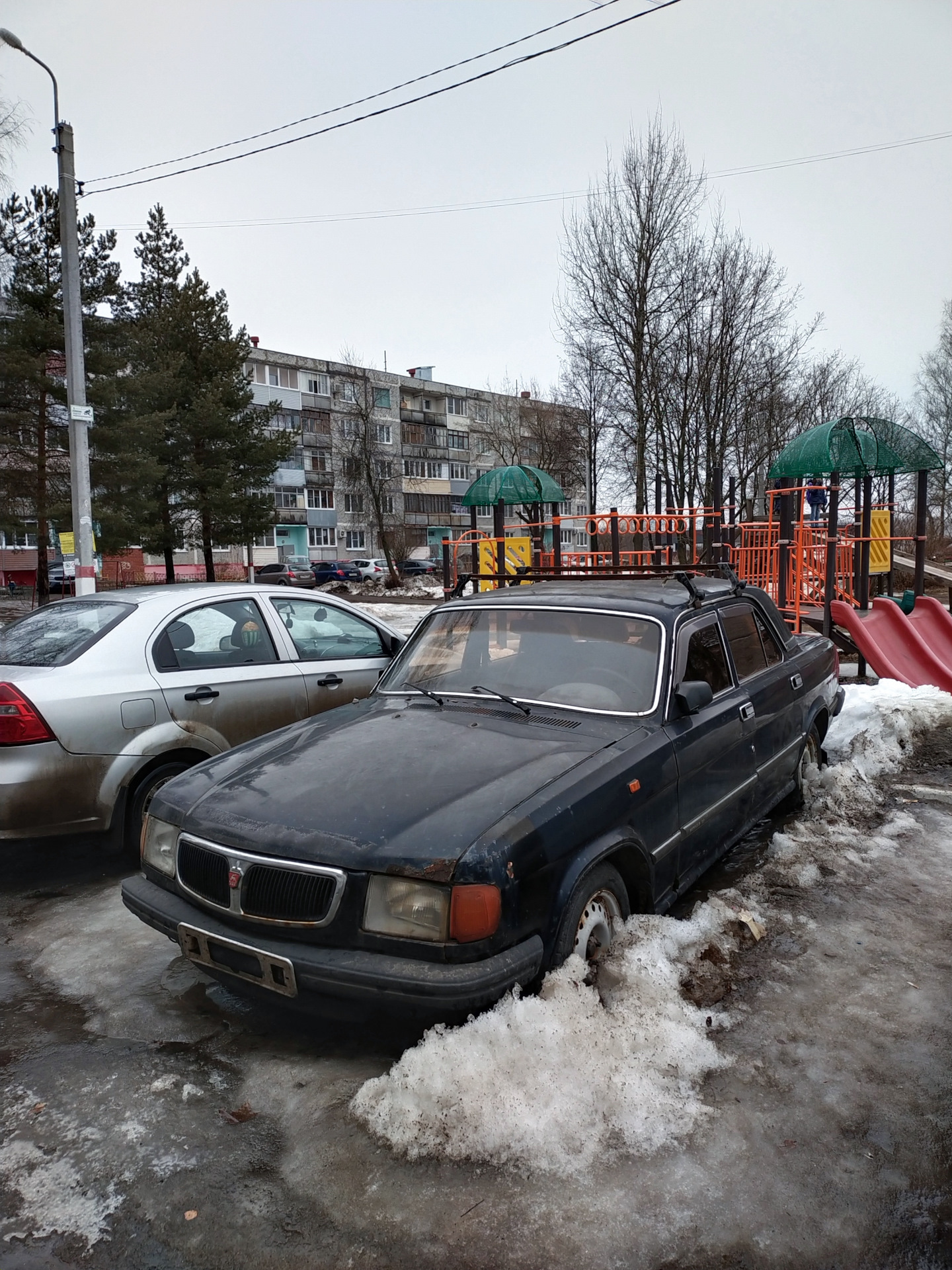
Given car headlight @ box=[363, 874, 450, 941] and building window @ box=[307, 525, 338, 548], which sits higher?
building window @ box=[307, 525, 338, 548]

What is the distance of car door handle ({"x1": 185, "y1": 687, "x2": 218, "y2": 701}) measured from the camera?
193 inches

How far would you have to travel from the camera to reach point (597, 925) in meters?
3.12

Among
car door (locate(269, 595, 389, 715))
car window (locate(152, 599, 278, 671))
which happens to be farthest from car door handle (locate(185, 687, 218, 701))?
car door (locate(269, 595, 389, 715))

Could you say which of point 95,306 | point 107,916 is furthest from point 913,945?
point 95,306

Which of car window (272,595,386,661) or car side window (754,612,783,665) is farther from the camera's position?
car window (272,595,386,661)

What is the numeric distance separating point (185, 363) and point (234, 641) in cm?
2775

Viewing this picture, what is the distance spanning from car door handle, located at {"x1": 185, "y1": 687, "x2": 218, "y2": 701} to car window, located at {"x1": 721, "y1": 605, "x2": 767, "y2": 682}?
296cm

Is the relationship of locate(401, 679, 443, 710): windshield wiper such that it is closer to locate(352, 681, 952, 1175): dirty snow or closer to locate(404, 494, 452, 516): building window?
locate(352, 681, 952, 1175): dirty snow

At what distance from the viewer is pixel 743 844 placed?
5.08 metres

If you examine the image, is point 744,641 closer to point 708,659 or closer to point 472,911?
point 708,659

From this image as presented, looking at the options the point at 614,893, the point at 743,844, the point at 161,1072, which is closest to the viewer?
the point at 161,1072

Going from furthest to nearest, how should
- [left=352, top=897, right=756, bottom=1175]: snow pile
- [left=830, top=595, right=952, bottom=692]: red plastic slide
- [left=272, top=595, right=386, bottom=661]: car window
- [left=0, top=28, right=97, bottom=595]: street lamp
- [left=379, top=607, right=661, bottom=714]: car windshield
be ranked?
[left=0, top=28, right=97, bottom=595]: street lamp, [left=830, top=595, right=952, bottom=692]: red plastic slide, [left=272, top=595, right=386, bottom=661]: car window, [left=379, top=607, right=661, bottom=714]: car windshield, [left=352, top=897, right=756, bottom=1175]: snow pile

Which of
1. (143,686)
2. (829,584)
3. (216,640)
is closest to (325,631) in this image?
(216,640)

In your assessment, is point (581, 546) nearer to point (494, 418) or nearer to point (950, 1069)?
point (494, 418)
